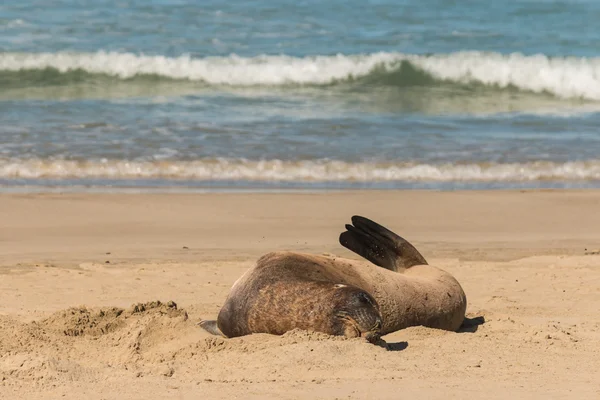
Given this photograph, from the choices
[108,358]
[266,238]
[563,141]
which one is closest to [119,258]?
[266,238]

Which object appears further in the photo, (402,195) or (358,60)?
(358,60)

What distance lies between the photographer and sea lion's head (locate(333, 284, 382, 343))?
4293 millimetres

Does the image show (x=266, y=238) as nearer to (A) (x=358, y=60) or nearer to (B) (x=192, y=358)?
(B) (x=192, y=358)

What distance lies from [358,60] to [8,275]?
39.5ft

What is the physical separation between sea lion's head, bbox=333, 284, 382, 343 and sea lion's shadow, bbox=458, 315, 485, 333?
1.04 meters

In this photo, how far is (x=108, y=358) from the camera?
4.44 meters

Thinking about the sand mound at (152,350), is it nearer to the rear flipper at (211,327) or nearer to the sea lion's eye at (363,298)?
the rear flipper at (211,327)

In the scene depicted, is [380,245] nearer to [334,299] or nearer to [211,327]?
[211,327]

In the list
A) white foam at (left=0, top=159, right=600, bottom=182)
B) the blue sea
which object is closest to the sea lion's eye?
the blue sea

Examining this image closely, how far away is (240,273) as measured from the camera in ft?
21.6

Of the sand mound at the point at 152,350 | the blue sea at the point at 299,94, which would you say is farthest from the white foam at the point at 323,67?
the sand mound at the point at 152,350

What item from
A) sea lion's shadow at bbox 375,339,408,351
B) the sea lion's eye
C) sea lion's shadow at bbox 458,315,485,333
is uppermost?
the sea lion's eye

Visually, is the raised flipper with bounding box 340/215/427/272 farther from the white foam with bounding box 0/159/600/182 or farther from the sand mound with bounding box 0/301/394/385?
the white foam with bounding box 0/159/600/182

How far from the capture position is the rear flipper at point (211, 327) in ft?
15.9
